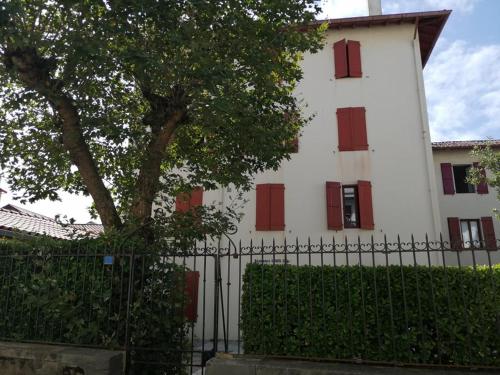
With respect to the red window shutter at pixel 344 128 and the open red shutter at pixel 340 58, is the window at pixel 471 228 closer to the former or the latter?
the red window shutter at pixel 344 128

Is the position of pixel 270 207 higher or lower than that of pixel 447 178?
lower

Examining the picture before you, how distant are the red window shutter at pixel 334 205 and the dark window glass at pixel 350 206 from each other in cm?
46

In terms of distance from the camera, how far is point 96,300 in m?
5.44

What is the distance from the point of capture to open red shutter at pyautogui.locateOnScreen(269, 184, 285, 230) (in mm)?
13102

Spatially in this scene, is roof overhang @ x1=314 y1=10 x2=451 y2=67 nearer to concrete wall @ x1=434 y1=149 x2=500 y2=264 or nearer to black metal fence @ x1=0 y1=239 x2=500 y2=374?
concrete wall @ x1=434 y1=149 x2=500 y2=264

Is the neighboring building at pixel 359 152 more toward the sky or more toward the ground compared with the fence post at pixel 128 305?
more toward the sky

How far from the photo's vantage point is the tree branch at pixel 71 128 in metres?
6.09

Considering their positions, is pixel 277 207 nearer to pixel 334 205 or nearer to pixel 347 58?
pixel 334 205

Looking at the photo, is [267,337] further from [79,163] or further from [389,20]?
[389,20]

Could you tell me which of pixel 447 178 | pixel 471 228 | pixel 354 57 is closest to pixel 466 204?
pixel 471 228

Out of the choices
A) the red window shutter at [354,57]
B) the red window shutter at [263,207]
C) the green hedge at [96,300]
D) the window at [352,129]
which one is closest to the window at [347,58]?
the red window shutter at [354,57]

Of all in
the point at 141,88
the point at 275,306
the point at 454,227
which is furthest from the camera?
the point at 454,227

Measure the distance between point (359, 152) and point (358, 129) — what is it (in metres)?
0.81

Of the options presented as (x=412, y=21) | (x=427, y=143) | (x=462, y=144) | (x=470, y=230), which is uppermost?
(x=412, y=21)
